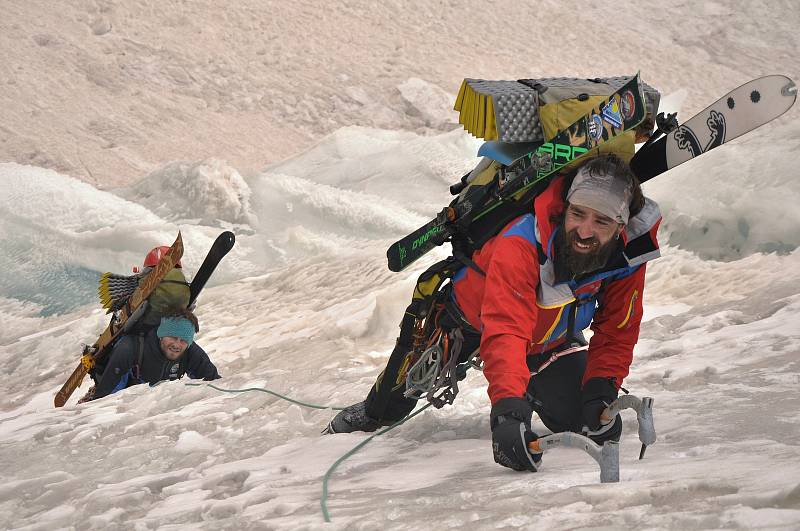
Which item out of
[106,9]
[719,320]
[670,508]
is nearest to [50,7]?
[106,9]

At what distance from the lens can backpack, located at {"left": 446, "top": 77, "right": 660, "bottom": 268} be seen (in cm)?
285

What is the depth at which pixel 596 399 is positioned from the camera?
2.96 meters

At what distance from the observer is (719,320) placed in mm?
4461

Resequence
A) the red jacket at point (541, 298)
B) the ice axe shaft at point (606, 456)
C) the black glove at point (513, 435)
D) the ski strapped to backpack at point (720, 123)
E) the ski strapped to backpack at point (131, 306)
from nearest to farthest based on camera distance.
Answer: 1. the ice axe shaft at point (606, 456)
2. the black glove at point (513, 435)
3. the red jacket at point (541, 298)
4. the ski strapped to backpack at point (720, 123)
5. the ski strapped to backpack at point (131, 306)

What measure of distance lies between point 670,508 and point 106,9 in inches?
630

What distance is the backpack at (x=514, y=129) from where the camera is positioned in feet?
9.34

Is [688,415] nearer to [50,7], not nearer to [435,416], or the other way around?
[435,416]

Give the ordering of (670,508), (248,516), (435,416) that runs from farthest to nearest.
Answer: (435,416), (248,516), (670,508)

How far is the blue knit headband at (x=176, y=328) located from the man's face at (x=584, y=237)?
3088mm

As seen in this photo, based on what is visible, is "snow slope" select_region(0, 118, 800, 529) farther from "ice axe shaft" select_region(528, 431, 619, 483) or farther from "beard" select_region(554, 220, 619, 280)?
"beard" select_region(554, 220, 619, 280)

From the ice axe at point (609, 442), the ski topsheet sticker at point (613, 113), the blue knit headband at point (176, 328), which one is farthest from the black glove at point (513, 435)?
the blue knit headband at point (176, 328)

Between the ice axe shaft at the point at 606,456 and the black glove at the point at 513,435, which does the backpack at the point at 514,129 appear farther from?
the ice axe shaft at the point at 606,456

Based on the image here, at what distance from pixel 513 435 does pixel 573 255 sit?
1.85 feet

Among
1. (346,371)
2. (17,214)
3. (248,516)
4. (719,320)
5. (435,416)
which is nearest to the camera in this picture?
(248,516)
